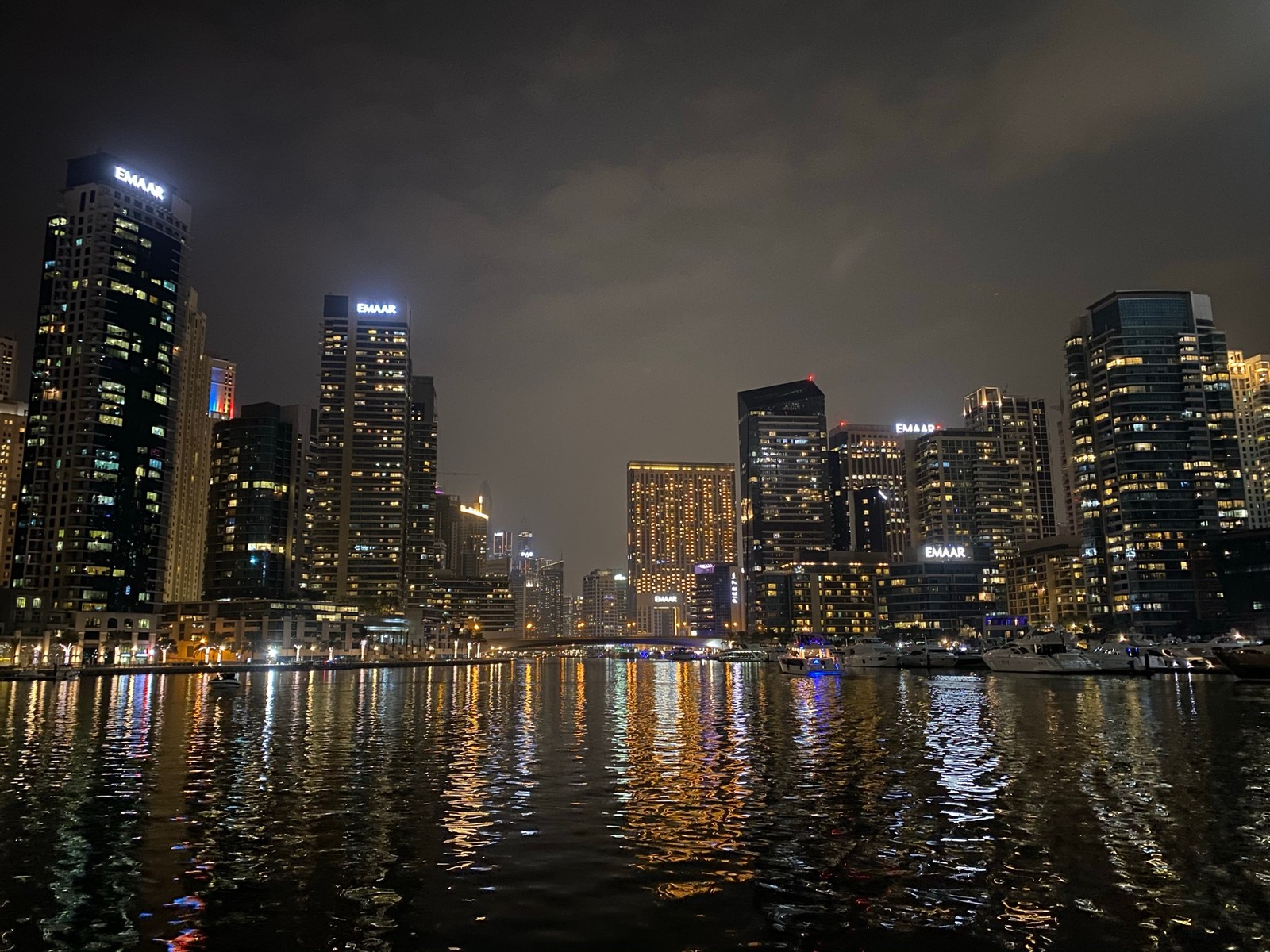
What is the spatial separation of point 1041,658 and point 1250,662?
96.4 feet

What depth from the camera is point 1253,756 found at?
4247 cm

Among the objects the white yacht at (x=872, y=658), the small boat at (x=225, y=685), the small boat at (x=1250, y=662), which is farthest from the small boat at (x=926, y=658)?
the small boat at (x=225, y=685)

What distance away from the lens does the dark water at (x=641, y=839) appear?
717 inches

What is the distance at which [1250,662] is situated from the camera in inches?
4980

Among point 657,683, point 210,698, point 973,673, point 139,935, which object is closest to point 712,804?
point 139,935

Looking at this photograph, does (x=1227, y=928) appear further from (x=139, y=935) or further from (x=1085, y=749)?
(x=1085, y=749)

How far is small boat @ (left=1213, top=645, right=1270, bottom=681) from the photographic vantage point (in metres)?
125

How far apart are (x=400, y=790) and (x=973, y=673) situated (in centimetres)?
13660

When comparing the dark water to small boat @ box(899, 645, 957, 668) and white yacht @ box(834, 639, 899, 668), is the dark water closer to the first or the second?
small boat @ box(899, 645, 957, 668)

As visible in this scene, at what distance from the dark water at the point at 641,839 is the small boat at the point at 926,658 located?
124465 millimetres

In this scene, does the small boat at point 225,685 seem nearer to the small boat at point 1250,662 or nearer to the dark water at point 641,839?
the dark water at point 641,839

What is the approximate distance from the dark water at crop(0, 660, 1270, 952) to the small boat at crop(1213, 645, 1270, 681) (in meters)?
82.2

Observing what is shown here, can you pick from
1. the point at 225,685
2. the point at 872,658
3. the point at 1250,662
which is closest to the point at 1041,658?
the point at 1250,662

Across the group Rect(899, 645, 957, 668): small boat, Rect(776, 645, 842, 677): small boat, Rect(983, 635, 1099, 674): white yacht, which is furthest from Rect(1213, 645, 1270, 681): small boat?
Rect(776, 645, 842, 677): small boat
